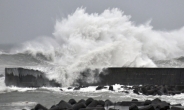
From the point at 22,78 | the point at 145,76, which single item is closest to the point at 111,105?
the point at 145,76

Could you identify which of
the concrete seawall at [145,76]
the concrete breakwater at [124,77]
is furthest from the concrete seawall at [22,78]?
the concrete seawall at [145,76]

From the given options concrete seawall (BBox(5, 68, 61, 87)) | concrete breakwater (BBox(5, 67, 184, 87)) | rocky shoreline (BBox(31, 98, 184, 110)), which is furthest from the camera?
concrete seawall (BBox(5, 68, 61, 87))

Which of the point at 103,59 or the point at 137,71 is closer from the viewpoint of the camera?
the point at 137,71

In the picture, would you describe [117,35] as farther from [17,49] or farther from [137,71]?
[17,49]

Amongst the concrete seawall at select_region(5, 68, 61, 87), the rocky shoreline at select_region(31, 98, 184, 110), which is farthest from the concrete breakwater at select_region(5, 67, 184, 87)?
the rocky shoreline at select_region(31, 98, 184, 110)

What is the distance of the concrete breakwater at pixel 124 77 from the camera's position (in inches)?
714

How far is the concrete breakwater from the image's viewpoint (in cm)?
1814

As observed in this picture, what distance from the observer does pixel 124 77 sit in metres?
18.4

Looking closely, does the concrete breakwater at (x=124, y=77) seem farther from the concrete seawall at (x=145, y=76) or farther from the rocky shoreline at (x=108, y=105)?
the rocky shoreline at (x=108, y=105)

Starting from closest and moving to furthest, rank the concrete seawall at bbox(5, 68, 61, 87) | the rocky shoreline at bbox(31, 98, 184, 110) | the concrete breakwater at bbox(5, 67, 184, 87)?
the rocky shoreline at bbox(31, 98, 184, 110), the concrete breakwater at bbox(5, 67, 184, 87), the concrete seawall at bbox(5, 68, 61, 87)

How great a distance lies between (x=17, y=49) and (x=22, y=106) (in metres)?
22.6

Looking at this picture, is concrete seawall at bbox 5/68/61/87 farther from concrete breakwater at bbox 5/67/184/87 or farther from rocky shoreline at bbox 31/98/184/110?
rocky shoreline at bbox 31/98/184/110

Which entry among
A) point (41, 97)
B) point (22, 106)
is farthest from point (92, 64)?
point (22, 106)

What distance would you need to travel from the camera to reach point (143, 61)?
23031 millimetres
